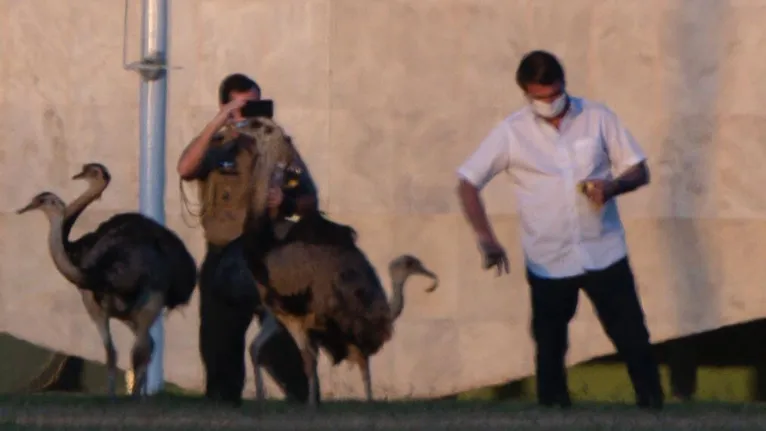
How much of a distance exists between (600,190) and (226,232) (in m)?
2.25

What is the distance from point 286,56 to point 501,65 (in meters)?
1.80

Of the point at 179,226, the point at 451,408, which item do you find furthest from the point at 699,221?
the point at 451,408

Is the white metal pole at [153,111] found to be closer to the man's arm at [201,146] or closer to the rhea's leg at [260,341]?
the rhea's leg at [260,341]

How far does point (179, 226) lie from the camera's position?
15.1m

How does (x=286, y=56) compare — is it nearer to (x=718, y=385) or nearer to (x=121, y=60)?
(x=121, y=60)

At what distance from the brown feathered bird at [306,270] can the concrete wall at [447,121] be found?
517 cm

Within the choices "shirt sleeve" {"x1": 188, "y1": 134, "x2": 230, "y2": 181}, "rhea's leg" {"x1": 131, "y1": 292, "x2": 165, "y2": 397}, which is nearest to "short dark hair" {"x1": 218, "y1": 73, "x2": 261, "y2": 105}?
"shirt sleeve" {"x1": 188, "y1": 134, "x2": 230, "y2": 181}

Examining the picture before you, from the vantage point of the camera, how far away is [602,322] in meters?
9.12

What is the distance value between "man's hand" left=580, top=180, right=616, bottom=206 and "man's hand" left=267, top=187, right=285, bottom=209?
1.65 m

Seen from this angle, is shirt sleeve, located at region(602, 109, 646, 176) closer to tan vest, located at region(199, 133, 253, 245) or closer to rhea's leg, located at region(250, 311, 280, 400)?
tan vest, located at region(199, 133, 253, 245)

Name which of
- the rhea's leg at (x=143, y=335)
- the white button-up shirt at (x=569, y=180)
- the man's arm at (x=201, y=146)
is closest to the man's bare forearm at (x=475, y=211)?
the white button-up shirt at (x=569, y=180)

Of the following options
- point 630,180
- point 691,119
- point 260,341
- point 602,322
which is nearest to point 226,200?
point 260,341

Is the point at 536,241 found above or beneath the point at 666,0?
beneath

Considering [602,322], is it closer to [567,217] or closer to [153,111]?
[567,217]
